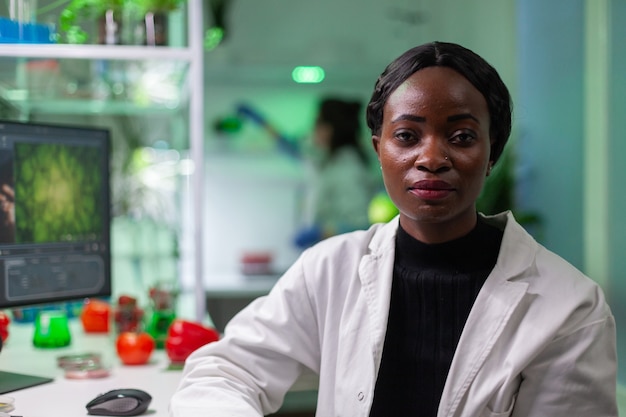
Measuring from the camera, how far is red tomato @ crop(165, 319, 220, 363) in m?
1.63

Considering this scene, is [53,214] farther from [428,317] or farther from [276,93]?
[276,93]

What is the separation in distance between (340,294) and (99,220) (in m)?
0.70

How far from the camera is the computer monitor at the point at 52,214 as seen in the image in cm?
154

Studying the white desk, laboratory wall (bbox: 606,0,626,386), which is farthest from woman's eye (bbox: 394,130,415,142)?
laboratory wall (bbox: 606,0,626,386)

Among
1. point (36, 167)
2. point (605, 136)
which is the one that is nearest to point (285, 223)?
point (605, 136)

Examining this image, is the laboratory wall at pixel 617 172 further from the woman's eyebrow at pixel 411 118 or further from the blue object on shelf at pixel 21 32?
the blue object on shelf at pixel 21 32

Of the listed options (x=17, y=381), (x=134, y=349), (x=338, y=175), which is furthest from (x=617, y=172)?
(x=338, y=175)

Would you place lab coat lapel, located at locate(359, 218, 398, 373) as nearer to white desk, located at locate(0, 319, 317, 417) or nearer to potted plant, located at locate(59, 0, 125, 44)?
white desk, located at locate(0, 319, 317, 417)

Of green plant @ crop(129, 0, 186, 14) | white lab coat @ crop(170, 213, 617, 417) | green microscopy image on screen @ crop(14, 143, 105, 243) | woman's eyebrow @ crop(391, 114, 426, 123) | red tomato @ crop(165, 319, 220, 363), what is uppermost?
green plant @ crop(129, 0, 186, 14)

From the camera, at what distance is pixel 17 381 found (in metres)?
1.46

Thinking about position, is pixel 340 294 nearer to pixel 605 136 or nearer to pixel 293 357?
pixel 293 357

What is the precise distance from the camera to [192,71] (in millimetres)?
1938

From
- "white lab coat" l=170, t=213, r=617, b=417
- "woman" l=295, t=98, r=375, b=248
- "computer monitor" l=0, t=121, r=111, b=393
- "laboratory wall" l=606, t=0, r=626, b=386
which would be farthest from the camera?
"woman" l=295, t=98, r=375, b=248

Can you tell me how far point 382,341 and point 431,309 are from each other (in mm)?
97
